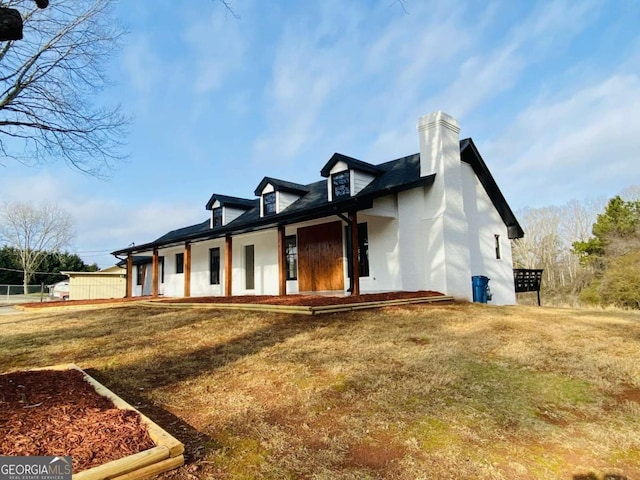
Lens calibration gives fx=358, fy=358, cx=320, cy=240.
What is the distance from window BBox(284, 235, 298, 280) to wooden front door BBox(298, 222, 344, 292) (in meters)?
0.32

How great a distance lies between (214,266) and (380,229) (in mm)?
10212

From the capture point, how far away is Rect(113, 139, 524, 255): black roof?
34.9 ft

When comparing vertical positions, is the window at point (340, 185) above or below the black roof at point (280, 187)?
below

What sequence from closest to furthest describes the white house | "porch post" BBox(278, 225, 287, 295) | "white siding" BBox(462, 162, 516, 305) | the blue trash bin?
the white house < the blue trash bin < "porch post" BBox(278, 225, 287, 295) < "white siding" BBox(462, 162, 516, 305)

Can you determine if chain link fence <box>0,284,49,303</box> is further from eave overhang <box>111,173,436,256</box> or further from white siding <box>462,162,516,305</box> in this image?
white siding <box>462,162,516,305</box>

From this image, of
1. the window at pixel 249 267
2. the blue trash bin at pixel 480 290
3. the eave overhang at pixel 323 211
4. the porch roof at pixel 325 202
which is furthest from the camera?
the window at pixel 249 267

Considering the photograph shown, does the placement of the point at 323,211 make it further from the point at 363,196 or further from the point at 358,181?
the point at 358,181

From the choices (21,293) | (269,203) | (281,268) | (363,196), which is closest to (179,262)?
(269,203)

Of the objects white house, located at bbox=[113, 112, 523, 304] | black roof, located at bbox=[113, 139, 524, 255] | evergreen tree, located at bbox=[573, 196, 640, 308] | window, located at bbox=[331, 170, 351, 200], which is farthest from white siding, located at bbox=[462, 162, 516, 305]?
evergreen tree, located at bbox=[573, 196, 640, 308]

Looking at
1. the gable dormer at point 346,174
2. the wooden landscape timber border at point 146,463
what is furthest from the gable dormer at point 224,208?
the wooden landscape timber border at point 146,463

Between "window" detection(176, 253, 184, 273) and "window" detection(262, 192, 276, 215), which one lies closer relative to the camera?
"window" detection(262, 192, 276, 215)

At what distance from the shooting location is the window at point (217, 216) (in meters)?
18.6

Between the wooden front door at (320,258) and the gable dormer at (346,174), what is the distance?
48.9 inches

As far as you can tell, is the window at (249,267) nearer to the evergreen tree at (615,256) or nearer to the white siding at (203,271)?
the white siding at (203,271)
